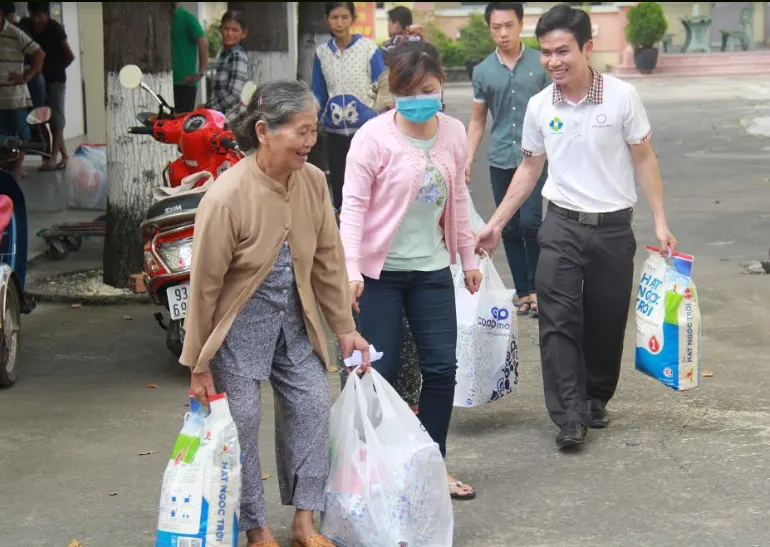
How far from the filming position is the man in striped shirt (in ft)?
42.6

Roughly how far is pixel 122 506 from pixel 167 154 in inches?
165

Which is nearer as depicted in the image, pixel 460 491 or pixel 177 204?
pixel 460 491

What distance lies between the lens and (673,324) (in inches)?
212

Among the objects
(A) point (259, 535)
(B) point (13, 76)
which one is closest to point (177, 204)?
(A) point (259, 535)

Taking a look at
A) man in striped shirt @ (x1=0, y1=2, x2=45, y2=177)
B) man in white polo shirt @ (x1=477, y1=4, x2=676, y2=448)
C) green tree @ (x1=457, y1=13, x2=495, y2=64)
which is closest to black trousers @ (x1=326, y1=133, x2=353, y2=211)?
man in white polo shirt @ (x1=477, y1=4, x2=676, y2=448)

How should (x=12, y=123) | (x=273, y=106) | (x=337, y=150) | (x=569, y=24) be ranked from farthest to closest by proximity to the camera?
(x=12, y=123) < (x=337, y=150) < (x=569, y=24) < (x=273, y=106)

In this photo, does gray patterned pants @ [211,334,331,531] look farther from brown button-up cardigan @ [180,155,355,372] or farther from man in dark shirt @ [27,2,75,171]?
man in dark shirt @ [27,2,75,171]

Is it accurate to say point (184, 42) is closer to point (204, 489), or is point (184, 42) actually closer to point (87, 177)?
point (87, 177)

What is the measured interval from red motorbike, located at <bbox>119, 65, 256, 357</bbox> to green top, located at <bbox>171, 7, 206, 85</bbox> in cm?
555

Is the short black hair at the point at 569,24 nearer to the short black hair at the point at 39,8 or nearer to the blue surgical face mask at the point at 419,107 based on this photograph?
the blue surgical face mask at the point at 419,107

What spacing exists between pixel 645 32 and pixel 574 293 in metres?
28.9

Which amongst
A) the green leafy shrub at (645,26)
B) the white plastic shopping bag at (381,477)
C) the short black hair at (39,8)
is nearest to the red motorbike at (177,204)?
the white plastic shopping bag at (381,477)

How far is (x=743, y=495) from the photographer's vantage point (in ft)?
15.8

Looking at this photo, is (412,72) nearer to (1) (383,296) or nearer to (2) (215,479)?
(1) (383,296)
